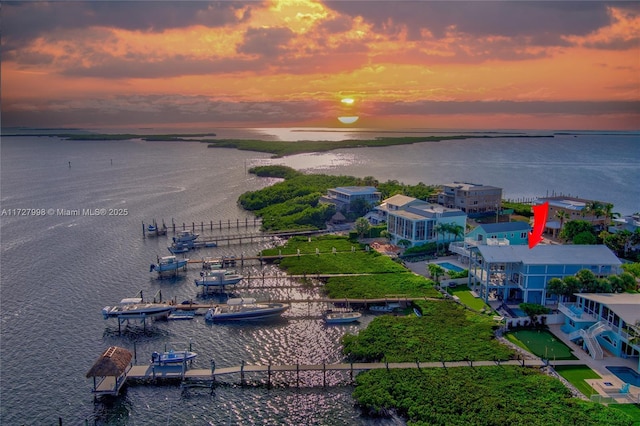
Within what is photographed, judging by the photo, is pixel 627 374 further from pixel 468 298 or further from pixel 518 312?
pixel 468 298

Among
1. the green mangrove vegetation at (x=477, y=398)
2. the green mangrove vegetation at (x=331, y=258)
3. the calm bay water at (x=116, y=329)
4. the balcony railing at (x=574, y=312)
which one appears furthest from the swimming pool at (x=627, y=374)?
the green mangrove vegetation at (x=331, y=258)

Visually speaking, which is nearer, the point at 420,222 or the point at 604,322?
the point at 604,322

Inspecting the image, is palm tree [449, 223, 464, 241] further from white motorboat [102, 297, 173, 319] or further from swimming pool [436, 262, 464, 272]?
white motorboat [102, 297, 173, 319]

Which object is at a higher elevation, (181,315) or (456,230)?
(456,230)

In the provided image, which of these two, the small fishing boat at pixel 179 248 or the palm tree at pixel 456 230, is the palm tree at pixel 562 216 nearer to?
the palm tree at pixel 456 230

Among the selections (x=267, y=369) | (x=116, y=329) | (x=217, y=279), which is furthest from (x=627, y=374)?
(x=116, y=329)

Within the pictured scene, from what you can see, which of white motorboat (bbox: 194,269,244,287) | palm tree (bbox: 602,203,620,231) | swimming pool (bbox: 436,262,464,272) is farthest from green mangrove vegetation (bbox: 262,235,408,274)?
palm tree (bbox: 602,203,620,231)

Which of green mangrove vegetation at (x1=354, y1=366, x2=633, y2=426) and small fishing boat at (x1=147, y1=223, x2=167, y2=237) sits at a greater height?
small fishing boat at (x1=147, y1=223, x2=167, y2=237)
